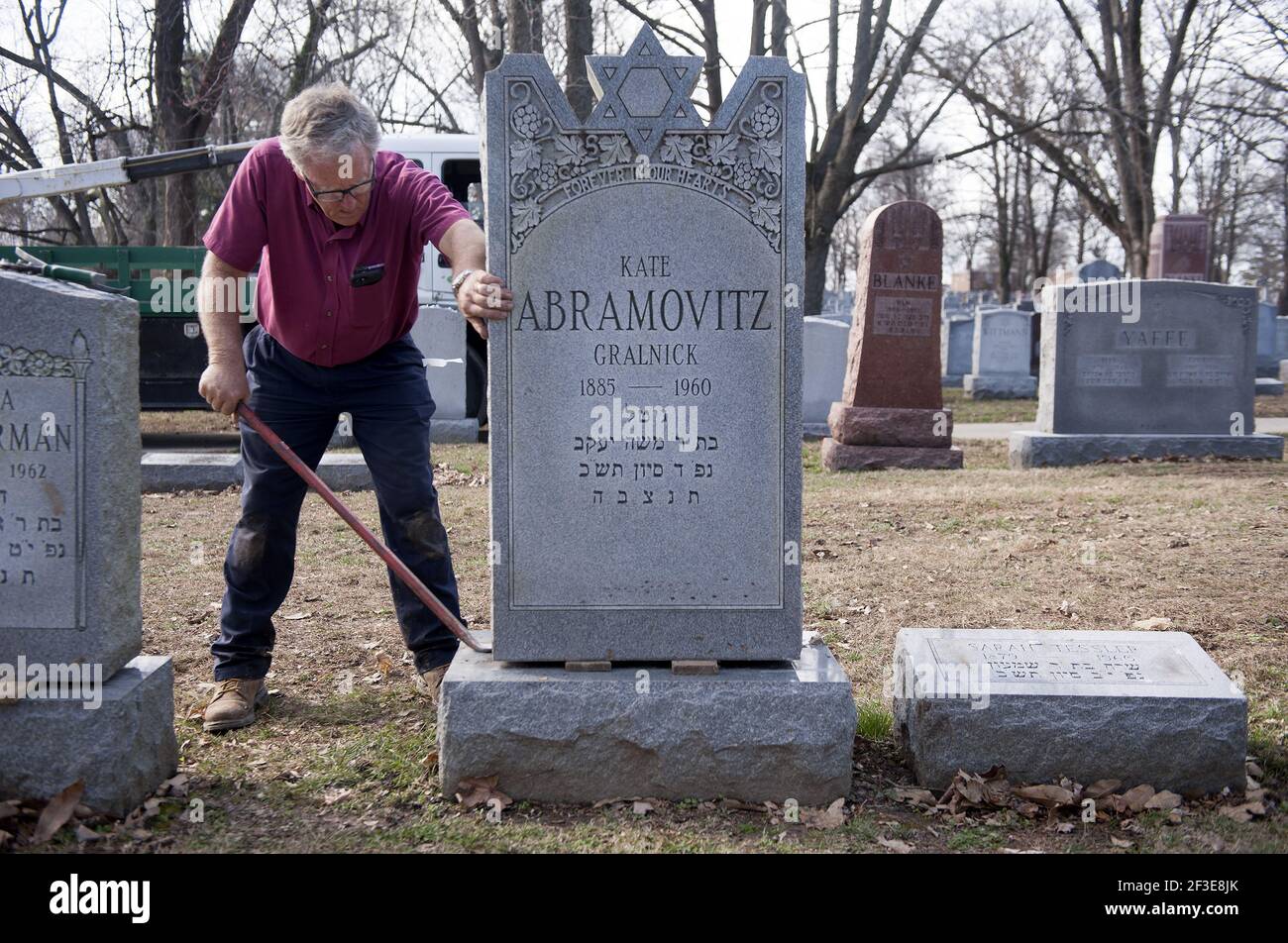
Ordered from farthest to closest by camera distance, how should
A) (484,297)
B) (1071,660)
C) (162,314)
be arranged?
(162,314), (1071,660), (484,297)

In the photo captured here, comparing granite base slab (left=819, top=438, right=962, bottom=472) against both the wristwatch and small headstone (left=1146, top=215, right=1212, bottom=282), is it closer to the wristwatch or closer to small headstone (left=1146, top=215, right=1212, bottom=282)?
the wristwatch

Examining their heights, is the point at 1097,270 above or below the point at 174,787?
above

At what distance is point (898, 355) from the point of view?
10.4 metres

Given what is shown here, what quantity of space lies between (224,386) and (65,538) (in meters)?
0.65

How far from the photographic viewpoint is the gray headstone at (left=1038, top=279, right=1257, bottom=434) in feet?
33.7

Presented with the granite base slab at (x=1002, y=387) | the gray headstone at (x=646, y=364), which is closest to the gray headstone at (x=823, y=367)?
the granite base slab at (x=1002, y=387)

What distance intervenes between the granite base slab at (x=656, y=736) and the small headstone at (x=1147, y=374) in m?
7.52

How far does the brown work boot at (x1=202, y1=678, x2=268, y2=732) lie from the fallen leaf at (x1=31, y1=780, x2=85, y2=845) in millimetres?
674

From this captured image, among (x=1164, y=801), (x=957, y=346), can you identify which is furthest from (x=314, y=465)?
(x=957, y=346)

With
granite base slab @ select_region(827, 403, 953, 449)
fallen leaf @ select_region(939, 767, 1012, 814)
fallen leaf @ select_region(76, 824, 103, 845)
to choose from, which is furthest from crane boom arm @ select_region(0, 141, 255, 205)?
fallen leaf @ select_region(939, 767, 1012, 814)

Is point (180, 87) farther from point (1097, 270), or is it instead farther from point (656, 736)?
point (1097, 270)

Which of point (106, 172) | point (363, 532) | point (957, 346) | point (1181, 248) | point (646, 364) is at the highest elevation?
point (1181, 248)

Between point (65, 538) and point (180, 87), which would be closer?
point (65, 538)

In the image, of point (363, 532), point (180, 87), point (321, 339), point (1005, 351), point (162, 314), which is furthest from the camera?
point (1005, 351)
